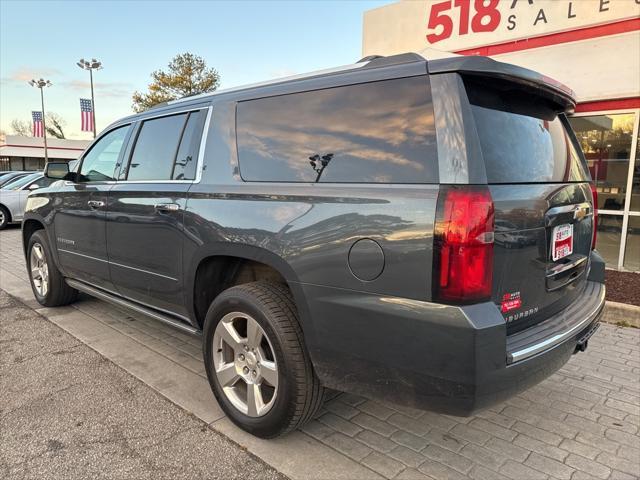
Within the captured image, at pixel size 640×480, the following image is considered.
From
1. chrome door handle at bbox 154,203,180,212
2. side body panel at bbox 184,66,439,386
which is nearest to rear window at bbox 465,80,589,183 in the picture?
side body panel at bbox 184,66,439,386

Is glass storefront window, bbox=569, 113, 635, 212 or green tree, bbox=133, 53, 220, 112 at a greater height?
green tree, bbox=133, 53, 220, 112

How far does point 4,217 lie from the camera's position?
12.7 m

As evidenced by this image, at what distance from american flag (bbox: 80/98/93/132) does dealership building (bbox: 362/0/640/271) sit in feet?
103

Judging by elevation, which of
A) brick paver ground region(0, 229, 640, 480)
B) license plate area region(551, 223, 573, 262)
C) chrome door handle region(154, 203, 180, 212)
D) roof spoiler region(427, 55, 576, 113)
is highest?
roof spoiler region(427, 55, 576, 113)

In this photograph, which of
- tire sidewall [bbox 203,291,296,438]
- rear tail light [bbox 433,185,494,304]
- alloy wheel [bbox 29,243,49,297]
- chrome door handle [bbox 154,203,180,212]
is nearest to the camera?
rear tail light [bbox 433,185,494,304]

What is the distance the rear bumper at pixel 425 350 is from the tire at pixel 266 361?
13cm

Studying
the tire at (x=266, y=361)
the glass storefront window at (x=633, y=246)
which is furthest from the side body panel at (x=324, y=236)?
the glass storefront window at (x=633, y=246)

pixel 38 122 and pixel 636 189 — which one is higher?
pixel 38 122

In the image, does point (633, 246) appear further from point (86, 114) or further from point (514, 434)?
point (86, 114)

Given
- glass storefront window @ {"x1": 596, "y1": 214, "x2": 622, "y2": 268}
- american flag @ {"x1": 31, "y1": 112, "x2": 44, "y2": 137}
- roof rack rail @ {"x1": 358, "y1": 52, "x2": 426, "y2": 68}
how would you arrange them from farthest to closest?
1. american flag @ {"x1": 31, "y1": 112, "x2": 44, "y2": 137}
2. glass storefront window @ {"x1": 596, "y1": 214, "x2": 622, "y2": 268}
3. roof rack rail @ {"x1": 358, "y1": 52, "x2": 426, "y2": 68}

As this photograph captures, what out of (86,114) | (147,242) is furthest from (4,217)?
(86,114)

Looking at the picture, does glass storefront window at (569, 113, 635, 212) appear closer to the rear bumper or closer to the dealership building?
the dealership building

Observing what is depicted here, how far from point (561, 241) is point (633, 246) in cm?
583

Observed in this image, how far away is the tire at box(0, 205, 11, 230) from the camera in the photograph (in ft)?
41.5
